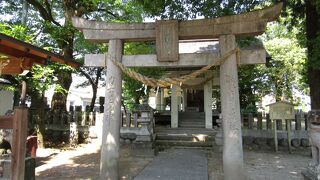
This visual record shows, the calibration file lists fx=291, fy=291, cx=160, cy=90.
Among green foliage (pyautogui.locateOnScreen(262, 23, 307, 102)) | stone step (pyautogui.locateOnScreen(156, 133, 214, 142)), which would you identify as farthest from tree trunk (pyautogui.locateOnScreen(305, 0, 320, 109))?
green foliage (pyautogui.locateOnScreen(262, 23, 307, 102))

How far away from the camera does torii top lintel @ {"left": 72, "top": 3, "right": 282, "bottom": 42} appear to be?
666cm

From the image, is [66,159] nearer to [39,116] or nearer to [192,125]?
[39,116]

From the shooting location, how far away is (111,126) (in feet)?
23.3

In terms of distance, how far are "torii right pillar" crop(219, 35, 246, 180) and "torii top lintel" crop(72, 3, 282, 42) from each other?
28cm

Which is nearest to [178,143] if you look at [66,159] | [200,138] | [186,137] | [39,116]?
[186,137]

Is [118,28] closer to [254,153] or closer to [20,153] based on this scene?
[20,153]

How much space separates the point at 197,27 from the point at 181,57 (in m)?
0.81

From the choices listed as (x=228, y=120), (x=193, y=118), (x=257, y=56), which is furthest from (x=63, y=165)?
(x=193, y=118)

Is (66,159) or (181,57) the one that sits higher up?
(181,57)

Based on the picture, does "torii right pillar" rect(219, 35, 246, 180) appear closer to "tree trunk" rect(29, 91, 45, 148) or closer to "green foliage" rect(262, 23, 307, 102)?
"tree trunk" rect(29, 91, 45, 148)

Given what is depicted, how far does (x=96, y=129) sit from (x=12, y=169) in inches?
365

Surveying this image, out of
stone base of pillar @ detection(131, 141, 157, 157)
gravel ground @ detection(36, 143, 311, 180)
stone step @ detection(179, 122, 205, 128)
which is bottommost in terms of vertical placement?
gravel ground @ detection(36, 143, 311, 180)

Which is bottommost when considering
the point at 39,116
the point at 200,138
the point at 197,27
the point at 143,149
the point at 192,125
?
the point at 143,149

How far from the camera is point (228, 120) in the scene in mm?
6625
